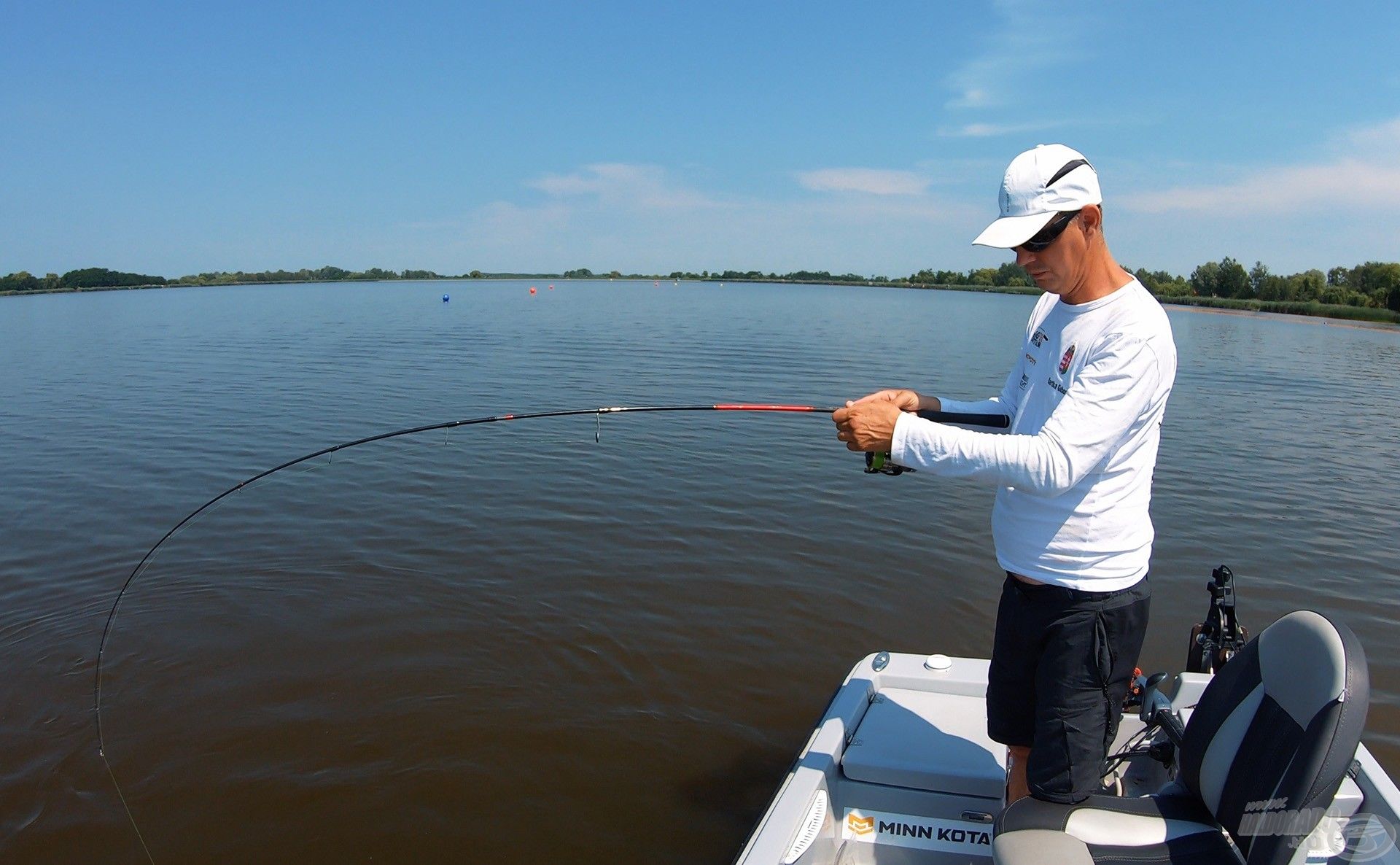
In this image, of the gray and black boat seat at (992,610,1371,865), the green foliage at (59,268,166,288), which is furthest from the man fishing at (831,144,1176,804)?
the green foliage at (59,268,166,288)

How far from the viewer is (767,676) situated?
522 cm

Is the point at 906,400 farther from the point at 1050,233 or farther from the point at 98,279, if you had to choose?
the point at 98,279

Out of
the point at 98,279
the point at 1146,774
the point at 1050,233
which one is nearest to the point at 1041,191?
the point at 1050,233

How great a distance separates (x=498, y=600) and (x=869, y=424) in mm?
4553

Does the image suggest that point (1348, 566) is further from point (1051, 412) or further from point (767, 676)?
point (1051, 412)

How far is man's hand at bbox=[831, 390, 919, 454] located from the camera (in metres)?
2.22

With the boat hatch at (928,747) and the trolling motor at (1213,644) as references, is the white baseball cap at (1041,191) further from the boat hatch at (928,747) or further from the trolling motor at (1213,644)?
the trolling motor at (1213,644)

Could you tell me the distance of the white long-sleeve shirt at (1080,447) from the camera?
2.03 metres

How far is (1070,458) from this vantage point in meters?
2.03

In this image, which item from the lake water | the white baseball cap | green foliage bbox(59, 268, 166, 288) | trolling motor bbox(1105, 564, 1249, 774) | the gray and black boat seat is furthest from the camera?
green foliage bbox(59, 268, 166, 288)

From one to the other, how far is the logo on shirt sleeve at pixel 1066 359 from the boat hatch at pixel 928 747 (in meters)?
1.45

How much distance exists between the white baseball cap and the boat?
1.28 meters

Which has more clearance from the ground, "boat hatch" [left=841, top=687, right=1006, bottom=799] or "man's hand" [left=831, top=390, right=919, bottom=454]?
"man's hand" [left=831, top=390, right=919, bottom=454]

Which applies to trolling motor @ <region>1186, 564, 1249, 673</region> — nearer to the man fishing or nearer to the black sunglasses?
the man fishing
